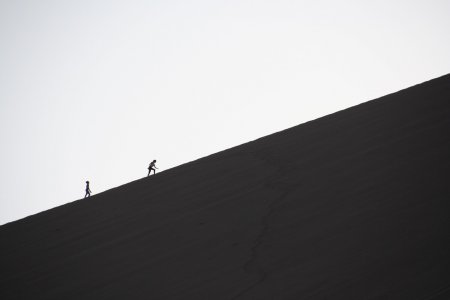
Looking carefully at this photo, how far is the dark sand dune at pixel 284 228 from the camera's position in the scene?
1.34m

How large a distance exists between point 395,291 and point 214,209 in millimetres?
1581

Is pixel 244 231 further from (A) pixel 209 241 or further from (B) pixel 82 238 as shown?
(B) pixel 82 238

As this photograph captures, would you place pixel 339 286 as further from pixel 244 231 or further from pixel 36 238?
pixel 36 238

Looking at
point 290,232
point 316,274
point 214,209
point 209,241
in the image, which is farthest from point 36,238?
point 316,274

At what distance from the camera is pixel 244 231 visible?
2.03m

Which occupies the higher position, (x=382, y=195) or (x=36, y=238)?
(x=36, y=238)

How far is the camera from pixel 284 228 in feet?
6.16

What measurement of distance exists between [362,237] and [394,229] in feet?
0.40

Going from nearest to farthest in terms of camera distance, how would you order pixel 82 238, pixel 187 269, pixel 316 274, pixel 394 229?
pixel 316 274 → pixel 394 229 → pixel 187 269 → pixel 82 238

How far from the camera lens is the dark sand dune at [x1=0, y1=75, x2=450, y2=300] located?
134 centimetres

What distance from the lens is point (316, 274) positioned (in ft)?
4.49

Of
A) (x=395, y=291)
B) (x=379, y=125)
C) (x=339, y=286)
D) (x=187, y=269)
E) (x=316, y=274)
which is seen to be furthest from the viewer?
(x=379, y=125)

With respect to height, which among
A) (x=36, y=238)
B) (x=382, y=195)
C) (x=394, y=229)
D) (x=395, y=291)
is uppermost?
(x=36, y=238)

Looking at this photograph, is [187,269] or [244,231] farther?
[244,231]
